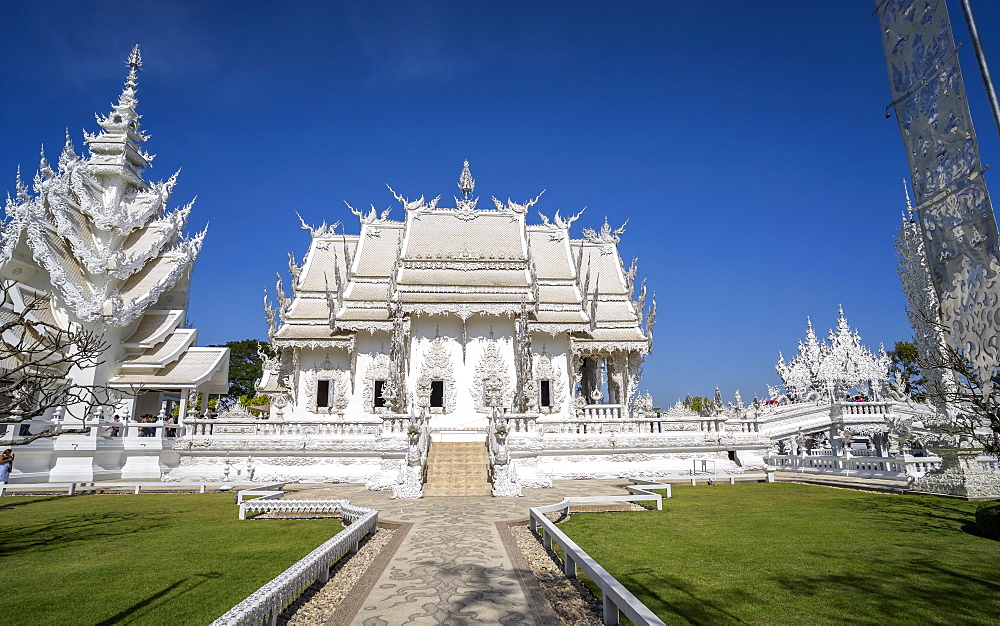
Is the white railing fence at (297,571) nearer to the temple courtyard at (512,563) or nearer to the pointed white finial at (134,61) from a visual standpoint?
the temple courtyard at (512,563)

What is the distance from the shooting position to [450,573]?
5.45 metres

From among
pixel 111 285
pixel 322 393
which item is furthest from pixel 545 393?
pixel 111 285

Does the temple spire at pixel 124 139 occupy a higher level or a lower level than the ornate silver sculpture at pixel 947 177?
higher

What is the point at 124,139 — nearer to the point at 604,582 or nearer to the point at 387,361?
the point at 387,361

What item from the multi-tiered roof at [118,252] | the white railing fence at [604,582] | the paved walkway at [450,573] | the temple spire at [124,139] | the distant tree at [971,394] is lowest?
the paved walkway at [450,573]

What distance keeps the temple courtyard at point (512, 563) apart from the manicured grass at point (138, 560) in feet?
0.08

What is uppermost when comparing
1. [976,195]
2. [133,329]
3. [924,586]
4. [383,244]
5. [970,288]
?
[383,244]

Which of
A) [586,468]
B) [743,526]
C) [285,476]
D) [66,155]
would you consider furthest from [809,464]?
[66,155]

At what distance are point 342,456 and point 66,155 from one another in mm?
14031

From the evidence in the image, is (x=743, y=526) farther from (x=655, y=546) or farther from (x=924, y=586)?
(x=924, y=586)

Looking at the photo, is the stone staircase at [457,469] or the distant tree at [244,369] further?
the distant tree at [244,369]

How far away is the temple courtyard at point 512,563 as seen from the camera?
4.21 m

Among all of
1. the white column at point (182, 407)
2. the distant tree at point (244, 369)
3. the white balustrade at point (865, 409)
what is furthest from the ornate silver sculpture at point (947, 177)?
the distant tree at point (244, 369)

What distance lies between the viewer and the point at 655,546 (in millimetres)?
6492
